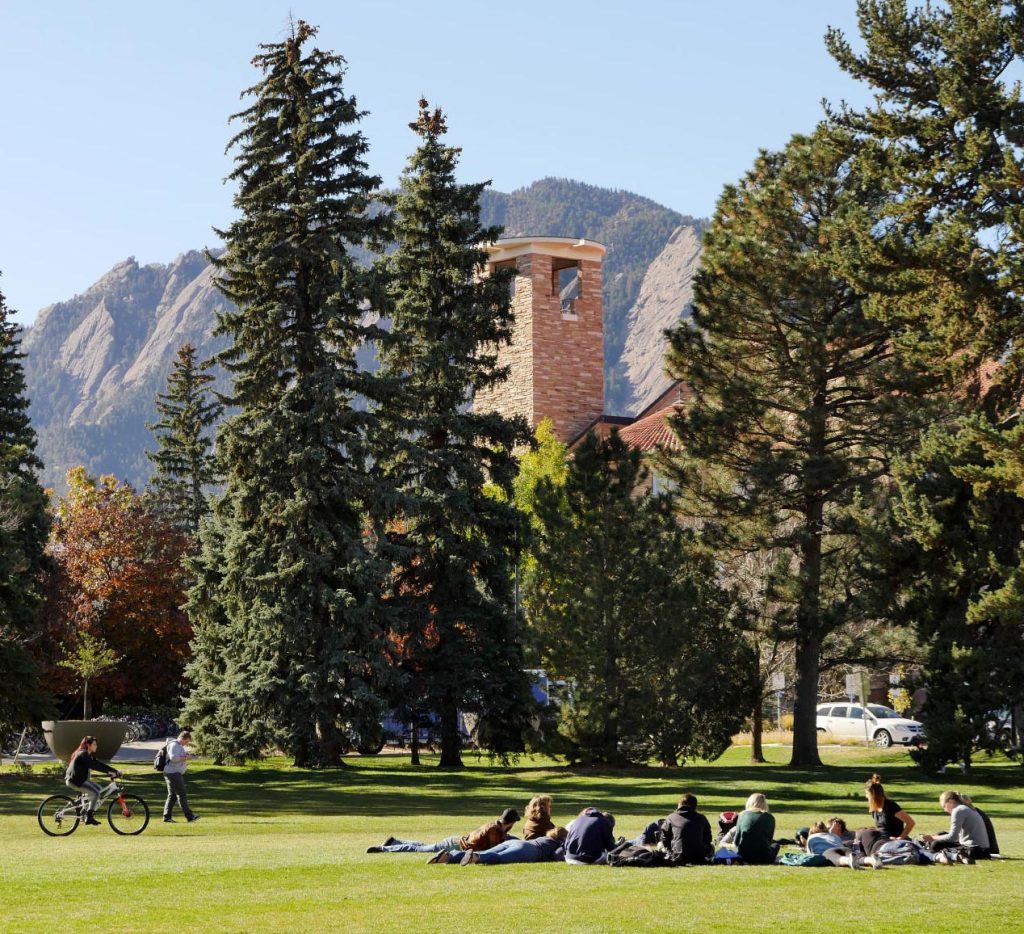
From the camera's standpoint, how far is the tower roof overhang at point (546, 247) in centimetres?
6719

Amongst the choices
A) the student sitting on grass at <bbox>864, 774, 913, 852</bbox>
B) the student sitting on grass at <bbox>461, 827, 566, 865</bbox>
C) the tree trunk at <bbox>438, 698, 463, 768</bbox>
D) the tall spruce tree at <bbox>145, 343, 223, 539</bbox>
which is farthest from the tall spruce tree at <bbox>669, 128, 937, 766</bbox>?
the tall spruce tree at <bbox>145, 343, 223, 539</bbox>

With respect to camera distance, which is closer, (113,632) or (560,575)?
(560,575)

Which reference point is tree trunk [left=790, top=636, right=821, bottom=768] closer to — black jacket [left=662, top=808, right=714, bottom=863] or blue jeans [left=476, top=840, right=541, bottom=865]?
black jacket [left=662, top=808, right=714, bottom=863]


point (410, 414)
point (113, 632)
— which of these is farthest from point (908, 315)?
point (113, 632)

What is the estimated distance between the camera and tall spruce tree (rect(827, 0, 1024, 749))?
28562 mm

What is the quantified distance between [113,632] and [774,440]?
22.1 meters

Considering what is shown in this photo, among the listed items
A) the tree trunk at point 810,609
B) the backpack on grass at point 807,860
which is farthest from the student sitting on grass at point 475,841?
the tree trunk at point 810,609

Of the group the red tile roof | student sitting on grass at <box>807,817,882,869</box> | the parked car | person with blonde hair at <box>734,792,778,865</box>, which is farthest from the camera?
the red tile roof

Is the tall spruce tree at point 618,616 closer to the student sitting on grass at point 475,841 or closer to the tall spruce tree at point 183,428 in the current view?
the student sitting on grass at point 475,841

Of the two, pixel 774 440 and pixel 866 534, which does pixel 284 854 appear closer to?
pixel 866 534

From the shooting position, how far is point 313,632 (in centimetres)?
3538

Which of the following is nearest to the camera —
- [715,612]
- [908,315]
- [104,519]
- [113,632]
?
[908,315]

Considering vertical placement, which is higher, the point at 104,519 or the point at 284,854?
the point at 104,519

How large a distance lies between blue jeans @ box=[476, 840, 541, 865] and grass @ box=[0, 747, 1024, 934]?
353mm
